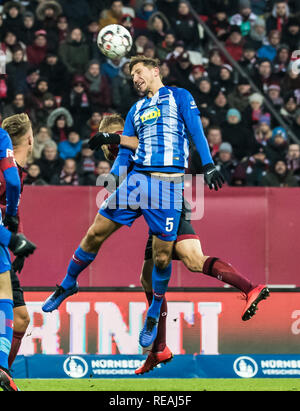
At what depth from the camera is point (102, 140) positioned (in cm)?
763

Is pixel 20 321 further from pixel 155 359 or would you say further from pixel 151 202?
pixel 151 202

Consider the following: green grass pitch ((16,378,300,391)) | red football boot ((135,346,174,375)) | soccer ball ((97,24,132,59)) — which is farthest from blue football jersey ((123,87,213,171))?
green grass pitch ((16,378,300,391))

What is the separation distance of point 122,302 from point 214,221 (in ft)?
7.47

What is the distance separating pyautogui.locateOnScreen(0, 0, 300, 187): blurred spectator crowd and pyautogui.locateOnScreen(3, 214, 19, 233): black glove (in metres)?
5.27

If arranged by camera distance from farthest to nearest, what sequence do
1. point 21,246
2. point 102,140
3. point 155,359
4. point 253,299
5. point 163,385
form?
point 163,385
point 155,359
point 102,140
point 253,299
point 21,246

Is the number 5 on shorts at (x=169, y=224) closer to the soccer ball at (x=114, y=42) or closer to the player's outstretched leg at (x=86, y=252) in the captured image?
the player's outstretched leg at (x=86, y=252)

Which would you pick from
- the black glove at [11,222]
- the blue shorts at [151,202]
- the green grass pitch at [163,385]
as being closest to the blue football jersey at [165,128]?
the blue shorts at [151,202]

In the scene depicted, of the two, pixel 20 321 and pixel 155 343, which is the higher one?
pixel 20 321

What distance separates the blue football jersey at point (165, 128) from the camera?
771 centimetres

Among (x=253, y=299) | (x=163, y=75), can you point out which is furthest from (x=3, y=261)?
(x=163, y=75)

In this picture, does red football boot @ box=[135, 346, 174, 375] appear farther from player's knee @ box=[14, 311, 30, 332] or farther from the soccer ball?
the soccer ball

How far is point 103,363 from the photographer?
10.0 meters

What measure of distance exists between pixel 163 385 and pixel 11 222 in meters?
2.59
